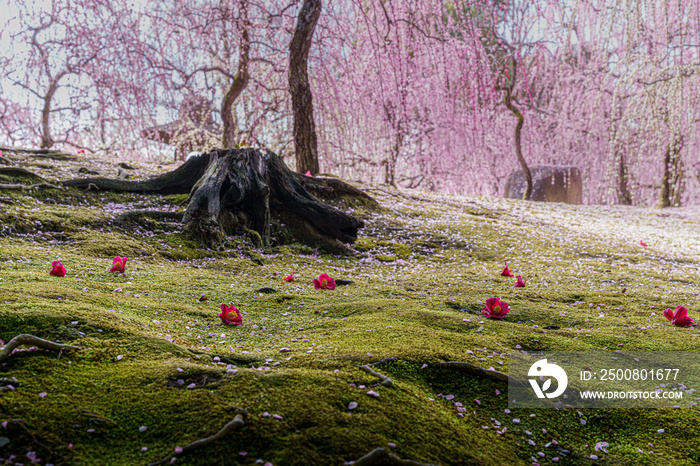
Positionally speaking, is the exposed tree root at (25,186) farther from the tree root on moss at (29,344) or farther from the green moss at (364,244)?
the tree root on moss at (29,344)

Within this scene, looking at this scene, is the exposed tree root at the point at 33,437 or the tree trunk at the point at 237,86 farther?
the tree trunk at the point at 237,86

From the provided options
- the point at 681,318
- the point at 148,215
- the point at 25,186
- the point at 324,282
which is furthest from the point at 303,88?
the point at 681,318

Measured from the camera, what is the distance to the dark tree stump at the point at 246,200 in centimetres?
473

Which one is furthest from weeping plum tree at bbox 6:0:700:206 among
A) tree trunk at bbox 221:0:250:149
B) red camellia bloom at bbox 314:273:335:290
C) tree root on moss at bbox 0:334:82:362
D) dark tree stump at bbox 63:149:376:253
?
tree root on moss at bbox 0:334:82:362

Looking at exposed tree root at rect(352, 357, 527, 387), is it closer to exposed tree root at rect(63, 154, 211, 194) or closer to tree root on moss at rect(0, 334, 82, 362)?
tree root on moss at rect(0, 334, 82, 362)

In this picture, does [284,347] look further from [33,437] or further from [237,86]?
[237,86]

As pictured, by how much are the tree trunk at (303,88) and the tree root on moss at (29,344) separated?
6.53 metres

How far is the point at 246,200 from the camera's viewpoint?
5211 mm

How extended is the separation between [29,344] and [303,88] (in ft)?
21.9

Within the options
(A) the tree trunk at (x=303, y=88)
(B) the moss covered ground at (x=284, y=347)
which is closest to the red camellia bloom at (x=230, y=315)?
(B) the moss covered ground at (x=284, y=347)

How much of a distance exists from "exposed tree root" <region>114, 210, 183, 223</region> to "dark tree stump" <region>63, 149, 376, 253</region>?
0.26 meters

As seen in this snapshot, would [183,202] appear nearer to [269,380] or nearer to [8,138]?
[269,380]

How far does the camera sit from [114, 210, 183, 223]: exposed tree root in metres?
4.61

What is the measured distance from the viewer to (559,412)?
1781 millimetres
